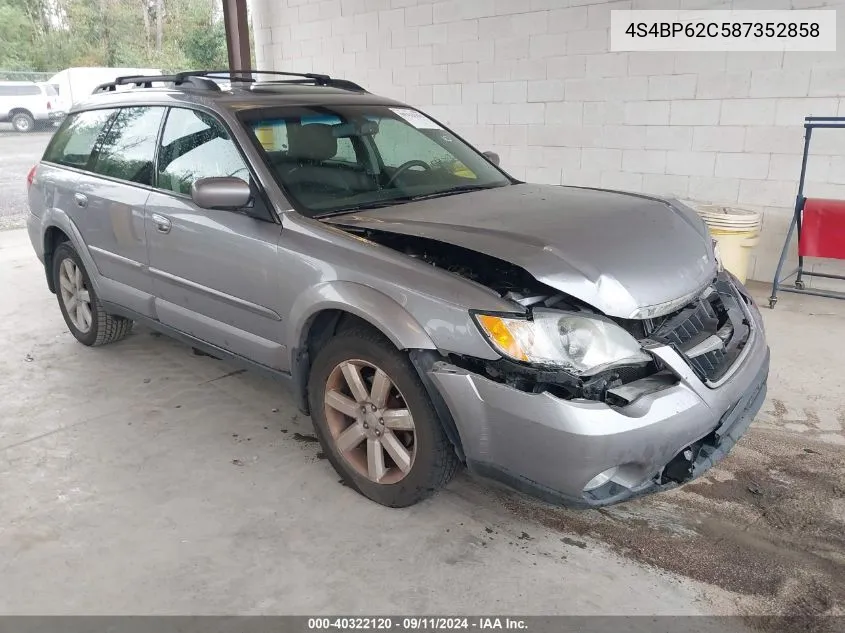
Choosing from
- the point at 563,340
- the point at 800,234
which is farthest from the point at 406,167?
the point at 800,234

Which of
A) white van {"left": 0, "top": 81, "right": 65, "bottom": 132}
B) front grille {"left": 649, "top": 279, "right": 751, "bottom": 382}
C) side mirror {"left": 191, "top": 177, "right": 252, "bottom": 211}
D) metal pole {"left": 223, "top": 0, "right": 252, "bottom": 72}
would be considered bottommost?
Result: front grille {"left": 649, "top": 279, "right": 751, "bottom": 382}

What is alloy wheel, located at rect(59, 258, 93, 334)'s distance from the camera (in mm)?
4195

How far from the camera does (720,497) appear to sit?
→ 2.63 meters

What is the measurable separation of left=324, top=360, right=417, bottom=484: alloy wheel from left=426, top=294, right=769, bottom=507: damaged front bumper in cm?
28

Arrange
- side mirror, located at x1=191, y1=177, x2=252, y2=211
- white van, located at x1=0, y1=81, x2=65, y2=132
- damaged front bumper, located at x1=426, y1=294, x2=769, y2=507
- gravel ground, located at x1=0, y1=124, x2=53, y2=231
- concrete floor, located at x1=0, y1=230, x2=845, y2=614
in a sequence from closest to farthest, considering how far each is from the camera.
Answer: damaged front bumper, located at x1=426, y1=294, x2=769, y2=507, concrete floor, located at x1=0, y1=230, x2=845, y2=614, side mirror, located at x1=191, y1=177, x2=252, y2=211, white van, located at x1=0, y1=81, x2=65, y2=132, gravel ground, located at x1=0, y1=124, x2=53, y2=231

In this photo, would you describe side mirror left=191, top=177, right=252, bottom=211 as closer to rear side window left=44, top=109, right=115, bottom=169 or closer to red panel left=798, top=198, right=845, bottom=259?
rear side window left=44, top=109, right=115, bottom=169

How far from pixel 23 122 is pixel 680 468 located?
9.28 metres

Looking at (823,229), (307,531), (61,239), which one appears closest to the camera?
(307,531)

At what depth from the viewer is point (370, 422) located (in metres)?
2.51

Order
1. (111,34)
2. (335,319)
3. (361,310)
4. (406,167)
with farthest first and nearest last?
(111,34) < (406,167) < (335,319) < (361,310)

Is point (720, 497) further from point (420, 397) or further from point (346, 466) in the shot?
point (346, 466)

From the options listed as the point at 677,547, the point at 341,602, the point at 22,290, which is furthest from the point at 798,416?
the point at 22,290

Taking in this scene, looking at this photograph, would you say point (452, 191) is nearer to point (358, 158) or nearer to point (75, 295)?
point (358, 158)

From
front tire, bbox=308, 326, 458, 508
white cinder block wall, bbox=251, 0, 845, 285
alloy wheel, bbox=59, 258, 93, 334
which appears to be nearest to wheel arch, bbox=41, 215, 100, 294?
alloy wheel, bbox=59, 258, 93, 334
